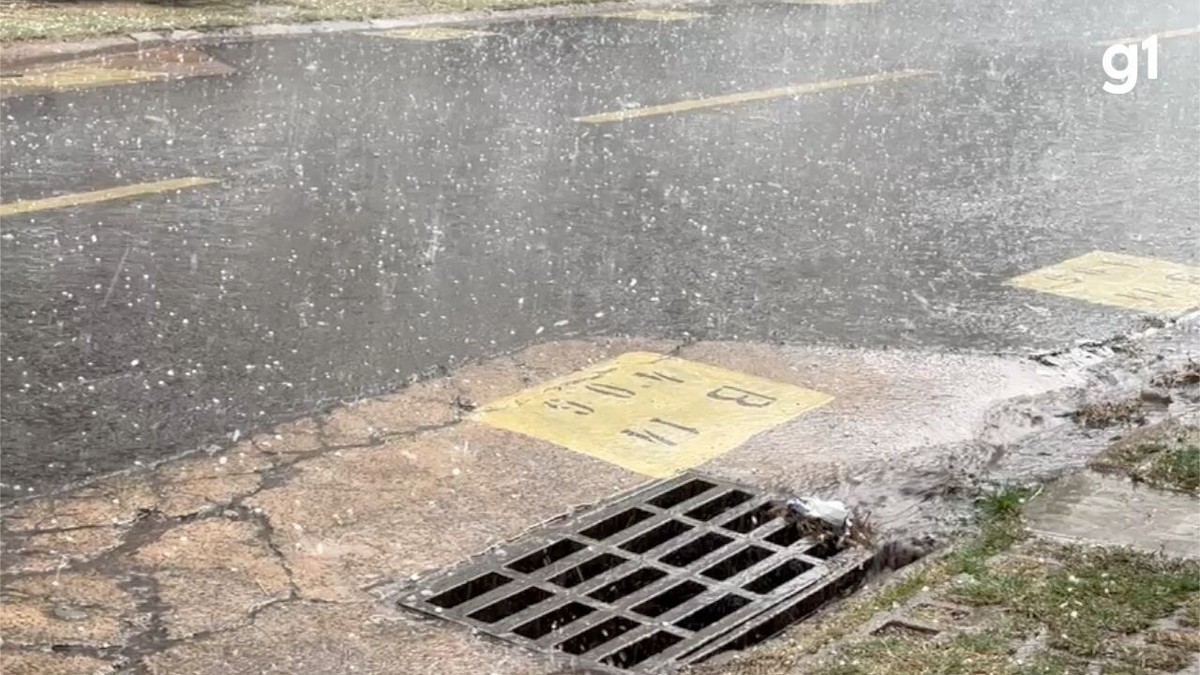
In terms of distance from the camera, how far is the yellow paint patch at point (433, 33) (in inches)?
510

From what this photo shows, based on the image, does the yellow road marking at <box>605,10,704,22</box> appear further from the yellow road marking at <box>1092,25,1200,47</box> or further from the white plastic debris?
the white plastic debris

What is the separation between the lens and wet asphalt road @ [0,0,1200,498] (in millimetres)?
6172

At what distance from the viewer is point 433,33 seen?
13219 millimetres

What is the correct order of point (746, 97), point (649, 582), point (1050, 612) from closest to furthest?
point (1050, 612) → point (649, 582) → point (746, 97)

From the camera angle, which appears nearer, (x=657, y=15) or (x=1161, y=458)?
(x=1161, y=458)

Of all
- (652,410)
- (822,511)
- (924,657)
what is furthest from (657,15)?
(924,657)

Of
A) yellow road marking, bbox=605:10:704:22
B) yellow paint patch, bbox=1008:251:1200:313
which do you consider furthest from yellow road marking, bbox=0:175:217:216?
yellow road marking, bbox=605:10:704:22

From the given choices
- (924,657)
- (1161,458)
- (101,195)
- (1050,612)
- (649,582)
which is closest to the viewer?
(924,657)

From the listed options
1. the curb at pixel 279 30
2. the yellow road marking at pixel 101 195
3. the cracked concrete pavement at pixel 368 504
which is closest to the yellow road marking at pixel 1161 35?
the curb at pixel 279 30

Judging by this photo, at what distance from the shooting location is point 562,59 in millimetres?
12375

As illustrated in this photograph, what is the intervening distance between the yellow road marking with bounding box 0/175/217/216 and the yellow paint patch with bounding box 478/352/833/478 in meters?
2.84

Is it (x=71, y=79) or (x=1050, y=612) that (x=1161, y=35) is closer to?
(x=71, y=79)

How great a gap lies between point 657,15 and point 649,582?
1068cm

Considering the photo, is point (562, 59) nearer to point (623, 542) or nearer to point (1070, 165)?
point (1070, 165)
